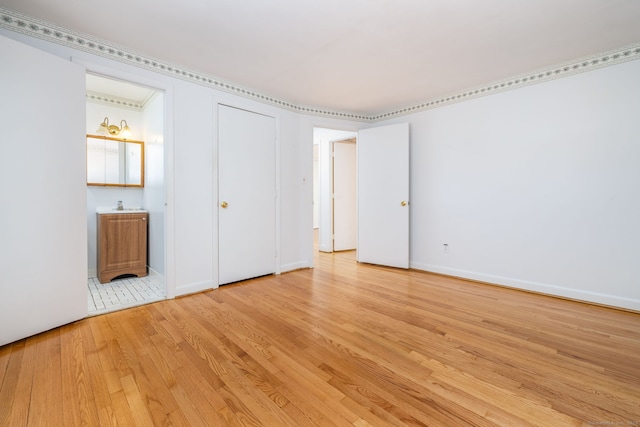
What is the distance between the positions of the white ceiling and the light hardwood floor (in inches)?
97.2

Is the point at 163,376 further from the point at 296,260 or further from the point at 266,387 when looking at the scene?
the point at 296,260

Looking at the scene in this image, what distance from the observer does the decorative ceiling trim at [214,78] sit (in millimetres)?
2170

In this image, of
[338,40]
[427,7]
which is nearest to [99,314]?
[338,40]

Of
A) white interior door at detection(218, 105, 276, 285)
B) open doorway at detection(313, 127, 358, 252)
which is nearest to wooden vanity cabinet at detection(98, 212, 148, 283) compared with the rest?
white interior door at detection(218, 105, 276, 285)

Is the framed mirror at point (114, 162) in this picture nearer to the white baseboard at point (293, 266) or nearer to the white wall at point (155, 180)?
the white wall at point (155, 180)

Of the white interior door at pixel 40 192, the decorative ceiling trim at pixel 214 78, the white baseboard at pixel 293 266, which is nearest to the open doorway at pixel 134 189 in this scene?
the decorative ceiling trim at pixel 214 78

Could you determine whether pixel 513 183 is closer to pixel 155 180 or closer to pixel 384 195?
pixel 384 195

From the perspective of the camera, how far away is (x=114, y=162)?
3861 mm

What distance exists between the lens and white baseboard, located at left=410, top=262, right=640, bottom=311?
2.68m

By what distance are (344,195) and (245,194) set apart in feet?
8.74

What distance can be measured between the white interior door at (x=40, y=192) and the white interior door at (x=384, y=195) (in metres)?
3.59

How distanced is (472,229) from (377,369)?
8.74ft

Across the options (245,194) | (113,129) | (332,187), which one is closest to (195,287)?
(245,194)

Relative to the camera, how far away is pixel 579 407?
4.57ft
